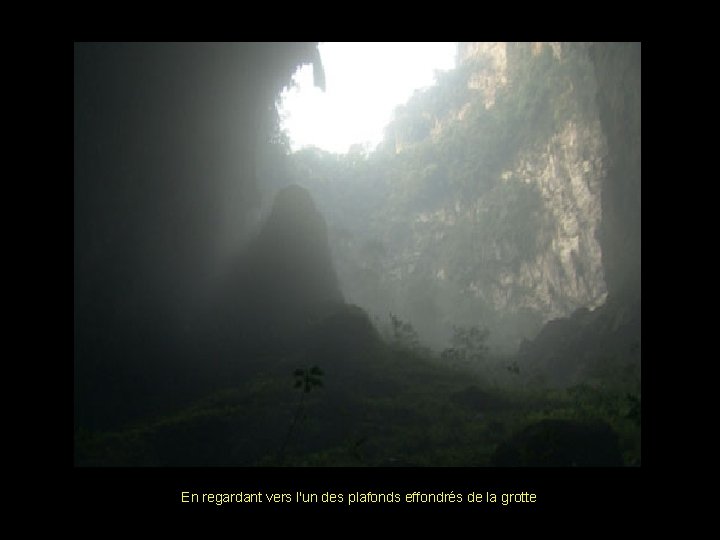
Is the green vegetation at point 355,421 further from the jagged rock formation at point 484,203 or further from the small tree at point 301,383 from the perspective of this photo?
the jagged rock formation at point 484,203

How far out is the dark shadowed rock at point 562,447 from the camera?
10133 millimetres

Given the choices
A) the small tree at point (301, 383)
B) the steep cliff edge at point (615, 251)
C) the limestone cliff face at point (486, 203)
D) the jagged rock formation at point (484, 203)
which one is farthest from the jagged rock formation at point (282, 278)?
the limestone cliff face at point (486, 203)

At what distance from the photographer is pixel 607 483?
237 inches

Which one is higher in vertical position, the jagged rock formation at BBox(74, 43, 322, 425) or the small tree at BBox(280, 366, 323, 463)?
the jagged rock formation at BBox(74, 43, 322, 425)

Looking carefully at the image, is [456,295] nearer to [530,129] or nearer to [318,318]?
[530,129]

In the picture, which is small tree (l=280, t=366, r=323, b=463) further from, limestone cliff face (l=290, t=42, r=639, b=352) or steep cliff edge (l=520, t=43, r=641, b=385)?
limestone cliff face (l=290, t=42, r=639, b=352)

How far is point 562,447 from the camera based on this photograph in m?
10.2

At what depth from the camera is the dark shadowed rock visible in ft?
33.2

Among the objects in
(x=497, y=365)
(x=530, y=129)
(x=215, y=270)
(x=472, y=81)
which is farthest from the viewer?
(x=472, y=81)

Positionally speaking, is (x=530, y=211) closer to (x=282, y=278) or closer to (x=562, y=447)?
(x=282, y=278)

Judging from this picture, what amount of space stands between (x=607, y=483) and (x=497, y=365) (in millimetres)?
27452

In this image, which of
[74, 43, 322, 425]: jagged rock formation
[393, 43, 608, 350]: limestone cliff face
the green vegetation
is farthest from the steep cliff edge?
[74, 43, 322, 425]: jagged rock formation

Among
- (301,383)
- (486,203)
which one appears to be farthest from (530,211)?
(301,383)

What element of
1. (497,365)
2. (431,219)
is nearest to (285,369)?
(497,365)
